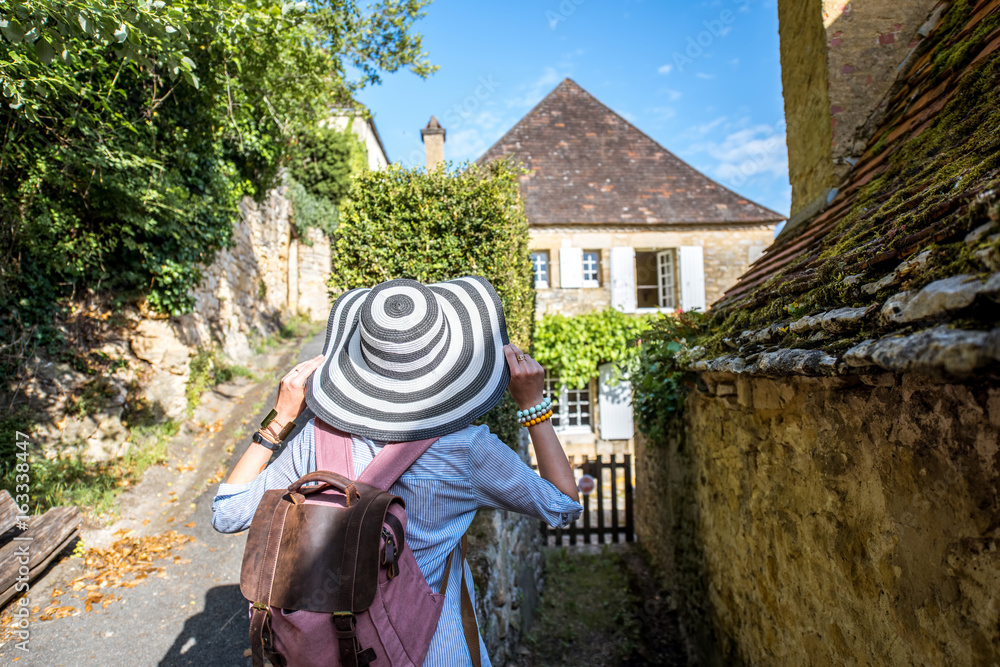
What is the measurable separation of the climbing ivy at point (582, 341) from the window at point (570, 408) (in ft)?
1.79

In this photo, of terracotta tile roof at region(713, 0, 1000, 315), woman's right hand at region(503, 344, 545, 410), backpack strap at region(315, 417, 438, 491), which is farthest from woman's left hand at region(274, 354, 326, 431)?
terracotta tile roof at region(713, 0, 1000, 315)

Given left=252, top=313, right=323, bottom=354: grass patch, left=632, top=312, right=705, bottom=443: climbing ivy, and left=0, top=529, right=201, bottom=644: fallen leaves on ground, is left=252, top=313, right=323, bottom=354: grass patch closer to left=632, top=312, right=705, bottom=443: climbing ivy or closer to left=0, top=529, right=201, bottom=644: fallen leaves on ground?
left=0, top=529, right=201, bottom=644: fallen leaves on ground

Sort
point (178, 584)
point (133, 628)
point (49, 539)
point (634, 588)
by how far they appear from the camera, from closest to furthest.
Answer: point (133, 628)
point (49, 539)
point (178, 584)
point (634, 588)

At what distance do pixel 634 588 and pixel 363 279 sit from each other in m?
4.51

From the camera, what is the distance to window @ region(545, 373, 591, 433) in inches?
442

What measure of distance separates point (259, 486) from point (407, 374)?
51 centimetres

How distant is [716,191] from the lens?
38.7ft

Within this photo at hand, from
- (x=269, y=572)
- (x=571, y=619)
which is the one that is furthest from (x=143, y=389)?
(x=269, y=572)

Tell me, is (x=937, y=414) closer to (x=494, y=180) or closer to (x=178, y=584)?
(x=494, y=180)

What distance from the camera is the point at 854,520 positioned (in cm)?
173

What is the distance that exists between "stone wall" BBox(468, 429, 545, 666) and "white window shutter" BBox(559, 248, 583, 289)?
640 cm

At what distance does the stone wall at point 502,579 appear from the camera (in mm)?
3074

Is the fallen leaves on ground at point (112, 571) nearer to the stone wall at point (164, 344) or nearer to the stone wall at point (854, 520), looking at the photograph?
the stone wall at point (164, 344)

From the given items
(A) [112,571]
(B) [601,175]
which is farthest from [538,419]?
(B) [601,175]
